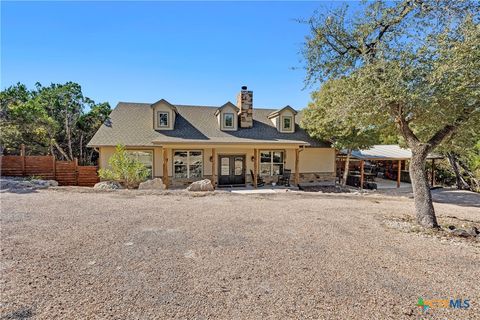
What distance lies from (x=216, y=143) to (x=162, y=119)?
4343mm

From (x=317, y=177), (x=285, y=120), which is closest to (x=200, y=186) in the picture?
(x=285, y=120)

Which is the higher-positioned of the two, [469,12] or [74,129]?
[469,12]

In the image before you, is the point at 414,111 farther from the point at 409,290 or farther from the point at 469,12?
the point at 409,290

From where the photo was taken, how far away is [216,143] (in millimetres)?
13867

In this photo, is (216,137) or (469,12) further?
(216,137)

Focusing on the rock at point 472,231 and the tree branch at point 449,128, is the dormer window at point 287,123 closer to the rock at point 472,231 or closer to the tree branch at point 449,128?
the tree branch at point 449,128

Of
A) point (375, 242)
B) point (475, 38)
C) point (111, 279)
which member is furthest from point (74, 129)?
point (475, 38)

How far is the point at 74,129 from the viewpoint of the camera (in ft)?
63.0

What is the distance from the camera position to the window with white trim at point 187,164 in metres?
14.8

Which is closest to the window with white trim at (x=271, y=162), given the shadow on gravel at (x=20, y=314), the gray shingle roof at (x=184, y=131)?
the gray shingle roof at (x=184, y=131)

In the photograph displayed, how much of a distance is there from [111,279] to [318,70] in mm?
8247

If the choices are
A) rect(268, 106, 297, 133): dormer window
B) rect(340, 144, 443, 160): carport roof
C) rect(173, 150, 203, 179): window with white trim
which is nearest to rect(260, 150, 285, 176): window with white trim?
rect(268, 106, 297, 133): dormer window

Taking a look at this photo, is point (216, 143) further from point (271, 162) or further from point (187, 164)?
point (271, 162)

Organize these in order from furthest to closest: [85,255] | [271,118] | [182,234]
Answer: [271,118] < [182,234] < [85,255]
